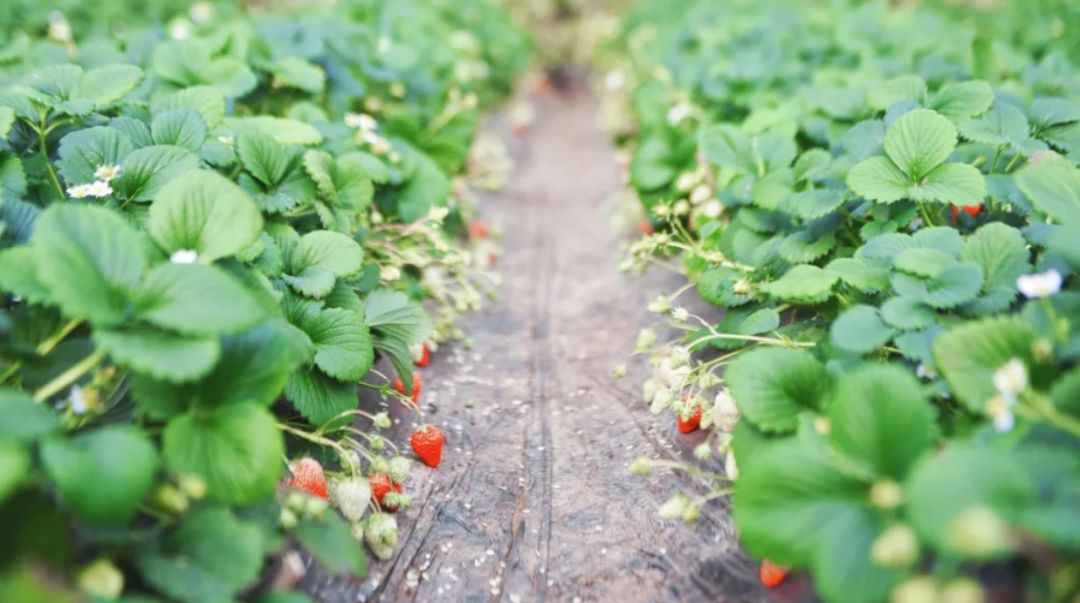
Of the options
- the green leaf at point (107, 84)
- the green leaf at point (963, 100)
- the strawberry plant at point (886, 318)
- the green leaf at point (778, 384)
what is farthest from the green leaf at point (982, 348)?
the green leaf at point (107, 84)

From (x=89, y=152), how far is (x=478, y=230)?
175 centimetres

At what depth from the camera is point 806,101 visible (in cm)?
281

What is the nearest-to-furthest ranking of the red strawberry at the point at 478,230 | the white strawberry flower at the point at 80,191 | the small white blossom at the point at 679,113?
the white strawberry flower at the point at 80,191
the small white blossom at the point at 679,113
the red strawberry at the point at 478,230

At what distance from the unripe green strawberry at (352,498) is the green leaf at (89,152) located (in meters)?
0.92

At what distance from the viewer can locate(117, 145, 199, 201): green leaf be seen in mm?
1878

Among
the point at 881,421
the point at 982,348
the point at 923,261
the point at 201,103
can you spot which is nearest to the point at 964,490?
the point at 881,421

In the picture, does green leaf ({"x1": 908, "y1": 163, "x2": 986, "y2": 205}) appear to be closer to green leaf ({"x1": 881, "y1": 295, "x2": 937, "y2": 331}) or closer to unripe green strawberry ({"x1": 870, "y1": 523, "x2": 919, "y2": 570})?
green leaf ({"x1": 881, "y1": 295, "x2": 937, "y2": 331})

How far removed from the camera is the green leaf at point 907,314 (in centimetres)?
156

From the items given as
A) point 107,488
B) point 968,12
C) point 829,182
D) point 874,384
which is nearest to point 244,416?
point 107,488

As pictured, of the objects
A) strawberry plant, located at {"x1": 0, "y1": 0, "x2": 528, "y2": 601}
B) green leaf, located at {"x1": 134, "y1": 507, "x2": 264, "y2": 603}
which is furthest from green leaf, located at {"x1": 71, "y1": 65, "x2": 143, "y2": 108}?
green leaf, located at {"x1": 134, "y1": 507, "x2": 264, "y2": 603}

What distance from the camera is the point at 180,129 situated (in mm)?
2105

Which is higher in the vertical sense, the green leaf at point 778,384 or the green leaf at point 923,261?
the green leaf at point 923,261

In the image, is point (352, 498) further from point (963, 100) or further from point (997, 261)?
point (963, 100)

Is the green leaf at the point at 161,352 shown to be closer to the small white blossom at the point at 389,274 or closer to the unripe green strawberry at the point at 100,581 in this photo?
the unripe green strawberry at the point at 100,581
